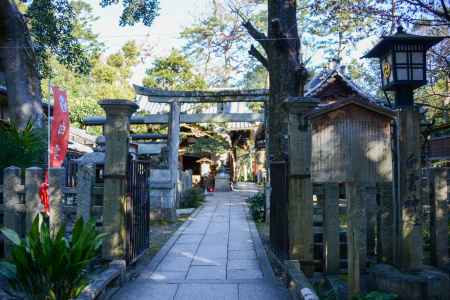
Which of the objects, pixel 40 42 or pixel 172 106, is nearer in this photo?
pixel 40 42

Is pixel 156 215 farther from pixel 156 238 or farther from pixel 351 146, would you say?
pixel 351 146

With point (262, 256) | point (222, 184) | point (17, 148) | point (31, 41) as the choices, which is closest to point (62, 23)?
point (31, 41)

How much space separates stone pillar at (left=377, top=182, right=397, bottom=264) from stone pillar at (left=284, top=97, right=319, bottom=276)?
0.83 metres

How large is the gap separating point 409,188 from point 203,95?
33.1 ft

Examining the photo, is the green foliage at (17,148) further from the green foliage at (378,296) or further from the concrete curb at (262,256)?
the green foliage at (378,296)

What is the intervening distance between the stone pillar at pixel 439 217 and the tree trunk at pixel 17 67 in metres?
9.37

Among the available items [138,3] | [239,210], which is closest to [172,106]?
[138,3]

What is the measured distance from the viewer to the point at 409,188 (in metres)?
5.12

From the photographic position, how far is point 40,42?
1390cm

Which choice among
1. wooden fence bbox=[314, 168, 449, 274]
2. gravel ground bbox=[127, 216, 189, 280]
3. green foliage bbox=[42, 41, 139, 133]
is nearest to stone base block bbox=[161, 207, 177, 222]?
gravel ground bbox=[127, 216, 189, 280]

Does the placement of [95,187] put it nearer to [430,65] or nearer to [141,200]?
[141,200]

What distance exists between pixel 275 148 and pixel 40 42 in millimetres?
8423

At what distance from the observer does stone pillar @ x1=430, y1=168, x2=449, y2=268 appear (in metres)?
5.73

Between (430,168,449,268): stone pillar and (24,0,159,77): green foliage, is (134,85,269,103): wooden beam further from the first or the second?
(430,168,449,268): stone pillar
